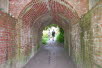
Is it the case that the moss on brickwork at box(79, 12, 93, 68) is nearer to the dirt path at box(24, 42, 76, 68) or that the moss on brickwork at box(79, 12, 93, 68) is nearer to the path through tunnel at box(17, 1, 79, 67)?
the path through tunnel at box(17, 1, 79, 67)

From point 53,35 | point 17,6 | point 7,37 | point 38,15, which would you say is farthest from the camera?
point 53,35

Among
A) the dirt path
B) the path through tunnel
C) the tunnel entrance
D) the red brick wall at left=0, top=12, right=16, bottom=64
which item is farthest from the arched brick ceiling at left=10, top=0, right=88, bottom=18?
the tunnel entrance

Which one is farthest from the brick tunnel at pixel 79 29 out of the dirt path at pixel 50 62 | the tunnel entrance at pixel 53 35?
the tunnel entrance at pixel 53 35

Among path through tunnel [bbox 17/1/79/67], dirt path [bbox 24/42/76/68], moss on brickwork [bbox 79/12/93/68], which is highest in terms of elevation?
path through tunnel [bbox 17/1/79/67]

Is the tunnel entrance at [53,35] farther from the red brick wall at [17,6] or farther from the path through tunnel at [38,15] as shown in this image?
the red brick wall at [17,6]

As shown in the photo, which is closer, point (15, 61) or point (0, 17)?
point (0, 17)

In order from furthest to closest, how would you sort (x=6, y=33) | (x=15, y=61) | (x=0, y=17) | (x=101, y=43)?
(x=15, y=61) < (x=6, y=33) < (x=0, y=17) < (x=101, y=43)

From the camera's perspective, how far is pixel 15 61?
4.91 m

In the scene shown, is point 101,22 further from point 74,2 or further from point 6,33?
point 6,33

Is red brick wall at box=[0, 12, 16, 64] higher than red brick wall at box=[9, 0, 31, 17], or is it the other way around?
red brick wall at box=[9, 0, 31, 17]

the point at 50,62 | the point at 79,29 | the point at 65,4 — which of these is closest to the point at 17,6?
the point at 65,4

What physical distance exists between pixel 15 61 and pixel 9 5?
2706 mm

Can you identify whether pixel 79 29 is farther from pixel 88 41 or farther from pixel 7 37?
pixel 7 37

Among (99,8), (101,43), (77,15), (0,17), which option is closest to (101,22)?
(99,8)
